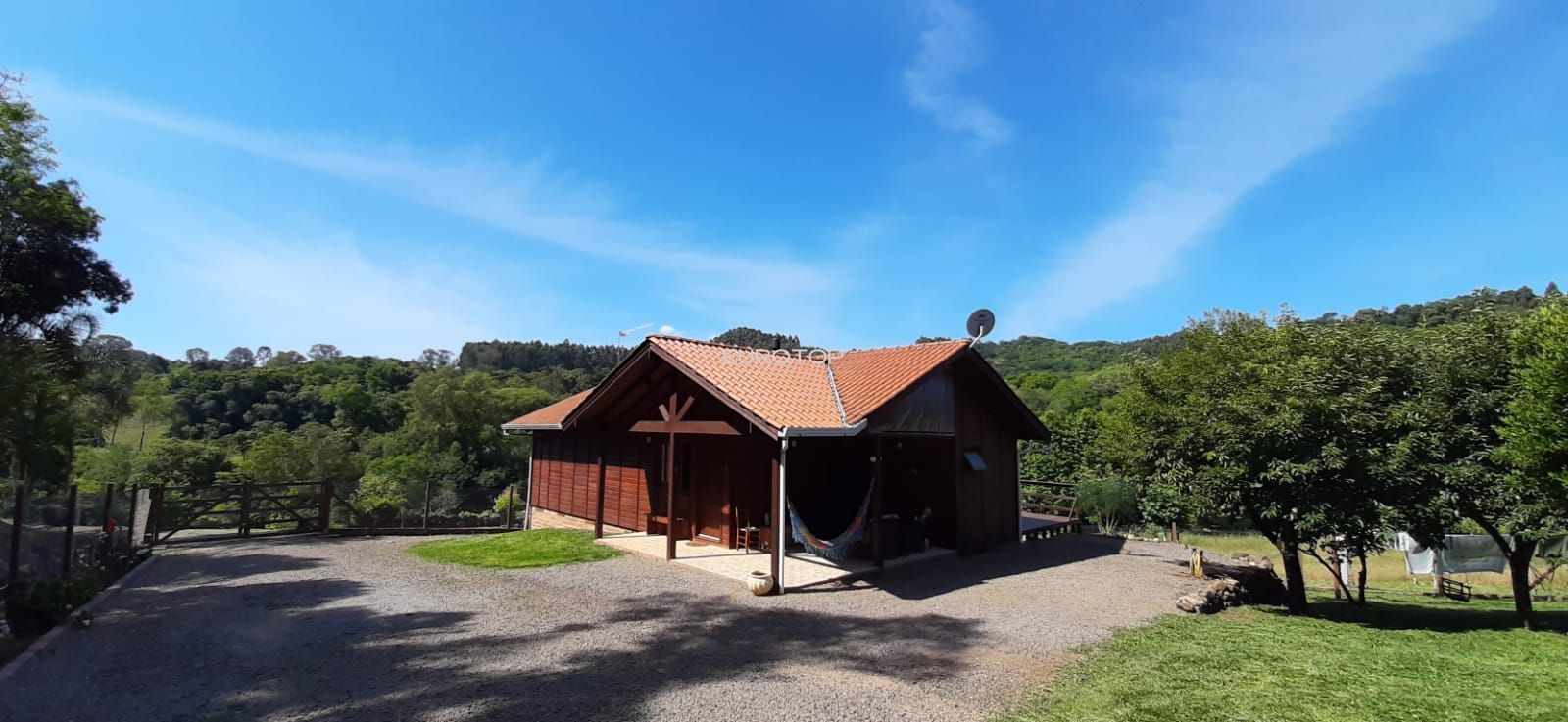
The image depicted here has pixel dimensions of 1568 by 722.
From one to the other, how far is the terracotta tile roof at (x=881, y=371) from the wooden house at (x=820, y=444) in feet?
0.14

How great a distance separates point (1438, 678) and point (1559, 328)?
14.8 feet

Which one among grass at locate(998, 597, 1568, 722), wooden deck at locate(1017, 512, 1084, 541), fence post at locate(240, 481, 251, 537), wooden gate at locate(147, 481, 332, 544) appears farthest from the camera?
fence post at locate(240, 481, 251, 537)

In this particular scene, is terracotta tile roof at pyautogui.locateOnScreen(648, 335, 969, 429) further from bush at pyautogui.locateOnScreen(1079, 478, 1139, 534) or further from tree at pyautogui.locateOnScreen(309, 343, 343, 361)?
tree at pyautogui.locateOnScreen(309, 343, 343, 361)

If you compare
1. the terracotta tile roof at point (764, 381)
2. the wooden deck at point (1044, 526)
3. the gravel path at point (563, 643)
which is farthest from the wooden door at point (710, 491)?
the wooden deck at point (1044, 526)

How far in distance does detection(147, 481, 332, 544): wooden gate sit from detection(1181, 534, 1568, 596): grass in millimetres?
21923

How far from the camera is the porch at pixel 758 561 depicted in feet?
33.8

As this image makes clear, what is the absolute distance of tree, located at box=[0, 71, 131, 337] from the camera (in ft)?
35.9

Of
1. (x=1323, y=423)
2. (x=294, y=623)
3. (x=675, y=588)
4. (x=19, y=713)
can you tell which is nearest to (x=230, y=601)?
(x=294, y=623)

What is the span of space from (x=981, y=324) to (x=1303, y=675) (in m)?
8.70

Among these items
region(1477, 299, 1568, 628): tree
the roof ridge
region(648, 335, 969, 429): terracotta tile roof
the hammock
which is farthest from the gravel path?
region(1477, 299, 1568, 628): tree

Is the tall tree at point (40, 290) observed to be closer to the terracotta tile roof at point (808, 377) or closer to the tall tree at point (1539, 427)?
the terracotta tile roof at point (808, 377)

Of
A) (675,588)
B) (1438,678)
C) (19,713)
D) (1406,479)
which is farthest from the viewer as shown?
(675,588)

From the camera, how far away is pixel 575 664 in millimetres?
6242

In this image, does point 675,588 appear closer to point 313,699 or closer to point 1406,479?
point 313,699
